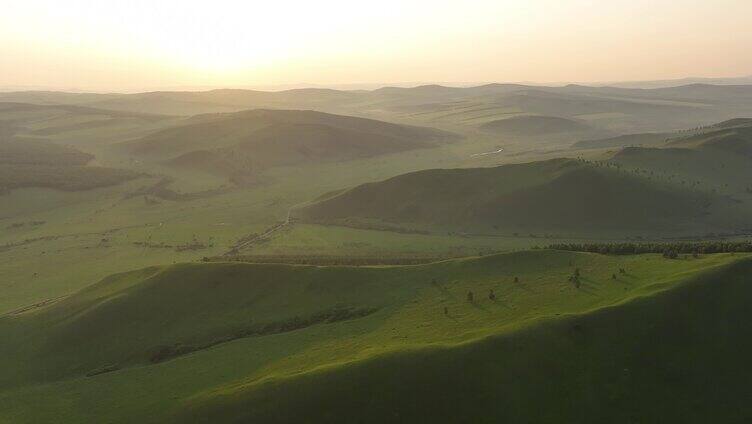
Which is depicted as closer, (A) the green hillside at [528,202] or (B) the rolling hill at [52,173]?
(A) the green hillside at [528,202]

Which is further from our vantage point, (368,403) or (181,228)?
(181,228)

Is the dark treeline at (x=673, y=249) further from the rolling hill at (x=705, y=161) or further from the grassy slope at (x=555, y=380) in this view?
the rolling hill at (x=705, y=161)

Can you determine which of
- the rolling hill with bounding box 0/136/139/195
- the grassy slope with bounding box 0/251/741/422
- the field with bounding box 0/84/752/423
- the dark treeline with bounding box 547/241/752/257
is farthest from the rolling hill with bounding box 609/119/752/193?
the rolling hill with bounding box 0/136/139/195

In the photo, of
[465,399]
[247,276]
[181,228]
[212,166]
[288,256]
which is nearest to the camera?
[465,399]

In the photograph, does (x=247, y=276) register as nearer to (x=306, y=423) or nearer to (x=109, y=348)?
(x=109, y=348)

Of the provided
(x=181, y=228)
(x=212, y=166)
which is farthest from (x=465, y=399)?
(x=212, y=166)

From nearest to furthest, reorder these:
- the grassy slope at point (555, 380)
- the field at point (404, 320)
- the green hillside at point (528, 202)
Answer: the grassy slope at point (555, 380)
the field at point (404, 320)
the green hillside at point (528, 202)

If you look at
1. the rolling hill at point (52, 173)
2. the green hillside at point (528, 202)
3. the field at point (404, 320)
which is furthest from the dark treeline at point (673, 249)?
the rolling hill at point (52, 173)
